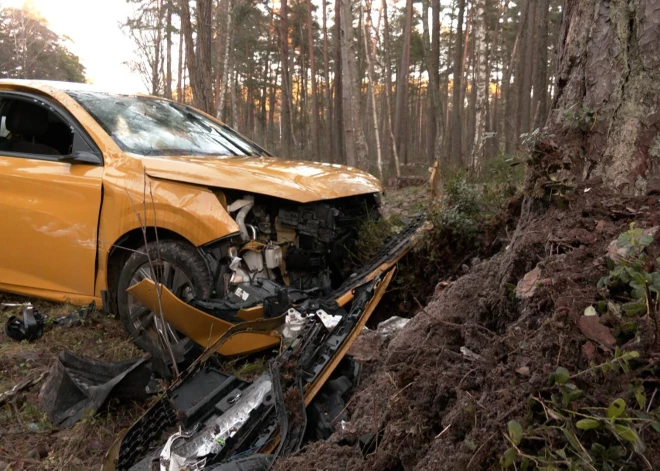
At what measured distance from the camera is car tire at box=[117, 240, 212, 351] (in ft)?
10.4

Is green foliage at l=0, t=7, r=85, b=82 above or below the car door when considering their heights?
above

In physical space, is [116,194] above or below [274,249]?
above

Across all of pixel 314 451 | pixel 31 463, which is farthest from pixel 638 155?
pixel 31 463

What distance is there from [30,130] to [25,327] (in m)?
1.89

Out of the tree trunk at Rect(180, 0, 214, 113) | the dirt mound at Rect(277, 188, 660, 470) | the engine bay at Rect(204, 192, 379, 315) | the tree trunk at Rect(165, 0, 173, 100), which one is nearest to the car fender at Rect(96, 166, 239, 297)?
the engine bay at Rect(204, 192, 379, 315)

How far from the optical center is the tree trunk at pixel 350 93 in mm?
10555

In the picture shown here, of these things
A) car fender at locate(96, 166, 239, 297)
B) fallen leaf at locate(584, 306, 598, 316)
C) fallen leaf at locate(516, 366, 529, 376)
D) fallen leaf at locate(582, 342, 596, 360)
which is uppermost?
car fender at locate(96, 166, 239, 297)

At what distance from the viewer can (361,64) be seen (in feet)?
87.7

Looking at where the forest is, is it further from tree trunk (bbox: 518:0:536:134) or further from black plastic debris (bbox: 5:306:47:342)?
black plastic debris (bbox: 5:306:47:342)

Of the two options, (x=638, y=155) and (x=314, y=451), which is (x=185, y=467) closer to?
(x=314, y=451)

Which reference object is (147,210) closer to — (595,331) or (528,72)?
(595,331)

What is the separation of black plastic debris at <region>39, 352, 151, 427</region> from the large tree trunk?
8.62 ft

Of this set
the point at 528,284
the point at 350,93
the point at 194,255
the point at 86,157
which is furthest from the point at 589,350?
the point at 350,93

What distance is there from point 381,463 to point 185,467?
→ 90 centimetres
